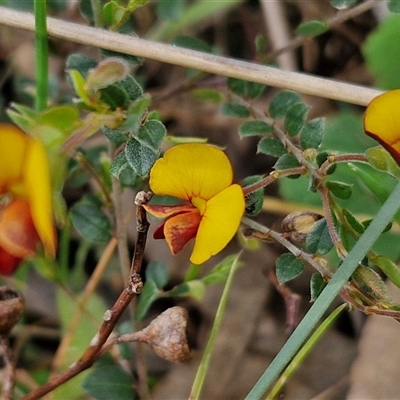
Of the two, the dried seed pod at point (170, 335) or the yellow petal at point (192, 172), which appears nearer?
the yellow petal at point (192, 172)

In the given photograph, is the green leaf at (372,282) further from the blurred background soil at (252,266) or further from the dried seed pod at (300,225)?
the blurred background soil at (252,266)

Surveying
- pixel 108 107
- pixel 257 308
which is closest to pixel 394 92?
pixel 108 107

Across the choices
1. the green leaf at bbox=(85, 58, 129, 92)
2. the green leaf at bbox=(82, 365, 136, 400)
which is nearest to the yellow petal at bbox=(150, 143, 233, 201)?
the green leaf at bbox=(85, 58, 129, 92)

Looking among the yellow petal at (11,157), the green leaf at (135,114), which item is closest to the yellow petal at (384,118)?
the green leaf at (135,114)

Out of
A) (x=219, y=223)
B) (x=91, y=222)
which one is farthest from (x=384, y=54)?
(x=219, y=223)

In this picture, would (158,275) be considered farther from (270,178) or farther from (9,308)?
(270,178)

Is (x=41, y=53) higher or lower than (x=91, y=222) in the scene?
higher
